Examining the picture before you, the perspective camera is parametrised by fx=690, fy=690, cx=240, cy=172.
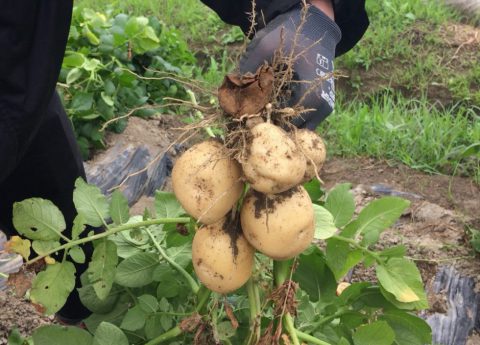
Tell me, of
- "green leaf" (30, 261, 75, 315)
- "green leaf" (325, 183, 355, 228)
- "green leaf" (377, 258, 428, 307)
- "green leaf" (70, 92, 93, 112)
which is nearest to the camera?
"green leaf" (30, 261, 75, 315)

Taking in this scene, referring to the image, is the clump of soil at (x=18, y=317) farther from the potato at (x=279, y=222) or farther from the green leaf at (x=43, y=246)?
the potato at (x=279, y=222)

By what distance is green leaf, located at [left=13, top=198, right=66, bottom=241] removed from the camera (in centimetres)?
121

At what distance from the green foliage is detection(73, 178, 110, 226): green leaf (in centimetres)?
184

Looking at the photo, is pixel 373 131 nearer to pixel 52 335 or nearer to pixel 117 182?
pixel 117 182

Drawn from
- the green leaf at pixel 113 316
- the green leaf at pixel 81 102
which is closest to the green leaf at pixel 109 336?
the green leaf at pixel 113 316

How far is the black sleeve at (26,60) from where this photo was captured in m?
1.27

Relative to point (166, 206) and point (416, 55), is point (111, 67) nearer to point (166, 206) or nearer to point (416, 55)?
point (416, 55)

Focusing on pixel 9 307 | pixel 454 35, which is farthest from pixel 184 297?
pixel 454 35

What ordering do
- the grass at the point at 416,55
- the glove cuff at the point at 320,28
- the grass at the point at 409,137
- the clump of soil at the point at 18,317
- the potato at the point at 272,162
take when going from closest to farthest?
1. the potato at the point at 272,162
2. the glove cuff at the point at 320,28
3. the clump of soil at the point at 18,317
4. the grass at the point at 409,137
5. the grass at the point at 416,55

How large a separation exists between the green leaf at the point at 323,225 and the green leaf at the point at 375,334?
0.18 meters

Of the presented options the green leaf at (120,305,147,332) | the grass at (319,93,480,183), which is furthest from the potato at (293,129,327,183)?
the grass at (319,93,480,183)

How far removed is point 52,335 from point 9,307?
1155 millimetres

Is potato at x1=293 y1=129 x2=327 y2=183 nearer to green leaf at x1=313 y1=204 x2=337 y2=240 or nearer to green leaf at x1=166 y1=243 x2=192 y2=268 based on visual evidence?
green leaf at x1=313 y1=204 x2=337 y2=240

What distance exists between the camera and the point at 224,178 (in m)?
1.07
